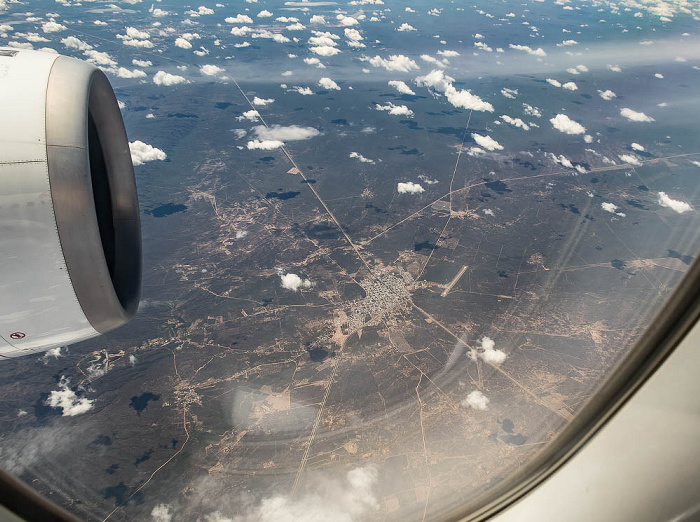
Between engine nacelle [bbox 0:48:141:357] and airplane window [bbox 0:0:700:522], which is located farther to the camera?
airplane window [bbox 0:0:700:522]

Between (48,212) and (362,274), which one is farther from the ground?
(48,212)

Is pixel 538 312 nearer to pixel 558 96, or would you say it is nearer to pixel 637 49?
pixel 558 96

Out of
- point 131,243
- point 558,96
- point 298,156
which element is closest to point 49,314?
point 131,243

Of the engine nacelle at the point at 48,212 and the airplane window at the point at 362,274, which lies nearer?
the engine nacelle at the point at 48,212

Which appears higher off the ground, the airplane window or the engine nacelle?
the engine nacelle

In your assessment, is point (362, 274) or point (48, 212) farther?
point (362, 274)
